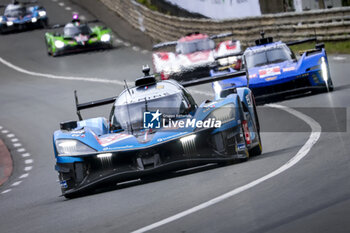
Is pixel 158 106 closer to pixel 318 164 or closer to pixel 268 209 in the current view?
pixel 318 164

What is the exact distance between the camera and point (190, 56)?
25.0m

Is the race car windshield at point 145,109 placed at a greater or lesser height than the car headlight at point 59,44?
lesser

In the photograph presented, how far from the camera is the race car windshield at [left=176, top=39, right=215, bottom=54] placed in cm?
2542

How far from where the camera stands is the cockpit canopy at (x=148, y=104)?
39.0 feet

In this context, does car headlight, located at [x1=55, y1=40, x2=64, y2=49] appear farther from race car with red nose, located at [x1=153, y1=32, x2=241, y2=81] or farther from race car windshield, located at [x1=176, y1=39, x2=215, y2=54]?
race car windshield, located at [x1=176, y1=39, x2=215, y2=54]

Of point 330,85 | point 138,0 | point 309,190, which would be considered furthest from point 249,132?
point 138,0

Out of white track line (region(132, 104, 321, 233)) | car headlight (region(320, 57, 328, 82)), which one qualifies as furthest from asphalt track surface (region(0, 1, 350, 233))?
car headlight (region(320, 57, 328, 82))

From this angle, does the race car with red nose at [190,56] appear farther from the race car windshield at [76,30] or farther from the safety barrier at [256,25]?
the race car windshield at [76,30]

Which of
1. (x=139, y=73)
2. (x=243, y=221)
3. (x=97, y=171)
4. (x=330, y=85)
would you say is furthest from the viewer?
A: (x=139, y=73)

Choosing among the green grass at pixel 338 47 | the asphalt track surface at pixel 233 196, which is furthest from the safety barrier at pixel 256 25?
the asphalt track surface at pixel 233 196

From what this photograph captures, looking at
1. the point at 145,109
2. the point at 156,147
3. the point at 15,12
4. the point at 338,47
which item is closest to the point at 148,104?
the point at 145,109

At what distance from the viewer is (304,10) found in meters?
29.8

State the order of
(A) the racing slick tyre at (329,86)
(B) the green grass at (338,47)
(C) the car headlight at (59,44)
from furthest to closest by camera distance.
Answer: (C) the car headlight at (59,44), (B) the green grass at (338,47), (A) the racing slick tyre at (329,86)

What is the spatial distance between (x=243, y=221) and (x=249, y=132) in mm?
4253
